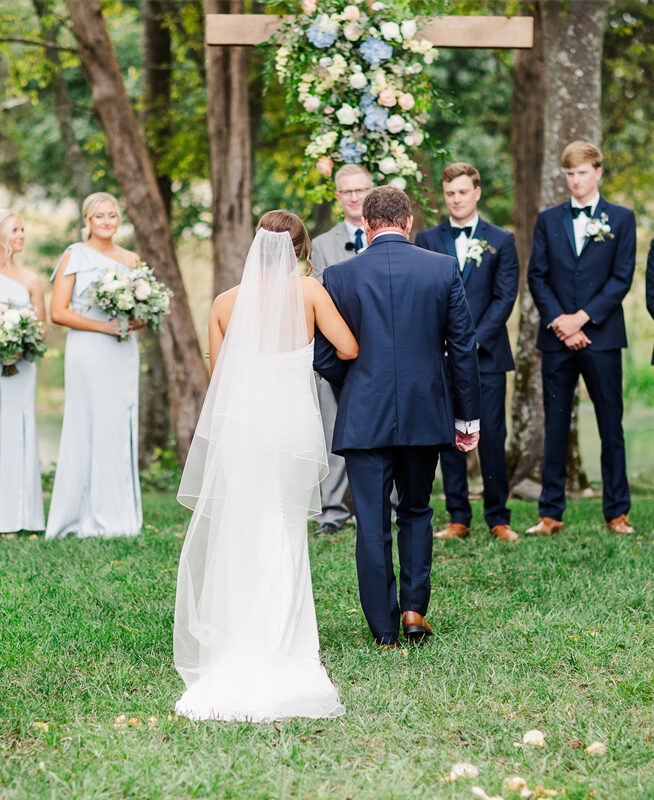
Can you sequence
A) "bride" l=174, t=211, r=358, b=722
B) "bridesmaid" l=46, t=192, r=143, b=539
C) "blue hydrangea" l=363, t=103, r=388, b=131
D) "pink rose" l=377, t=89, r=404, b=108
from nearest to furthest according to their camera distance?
"bride" l=174, t=211, r=358, b=722 → "pink rose" l=377, t=89, r=404, b=108 → "blue hydrangea" l=363, t=103, r=388, b=131 → "bridesmaid" l=46, t=192, r=143, b=539

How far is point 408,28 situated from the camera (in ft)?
24.1

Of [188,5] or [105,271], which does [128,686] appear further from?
[188,5]

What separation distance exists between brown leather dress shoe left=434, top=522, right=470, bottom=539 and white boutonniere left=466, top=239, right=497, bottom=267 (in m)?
1.89

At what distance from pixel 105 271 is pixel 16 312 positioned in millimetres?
740

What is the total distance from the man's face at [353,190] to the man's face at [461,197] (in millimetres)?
566

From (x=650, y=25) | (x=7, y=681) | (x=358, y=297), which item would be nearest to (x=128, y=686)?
(x=7, y=681)

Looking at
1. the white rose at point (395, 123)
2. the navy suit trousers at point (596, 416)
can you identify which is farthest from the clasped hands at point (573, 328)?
the white rose at point (395, 123)

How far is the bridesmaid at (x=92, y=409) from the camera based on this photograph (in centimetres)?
752

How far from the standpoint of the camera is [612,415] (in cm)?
717

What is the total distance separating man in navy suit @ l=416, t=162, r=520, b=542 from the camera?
6.98 metres

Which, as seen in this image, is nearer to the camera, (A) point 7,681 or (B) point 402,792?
(B) point 402,792

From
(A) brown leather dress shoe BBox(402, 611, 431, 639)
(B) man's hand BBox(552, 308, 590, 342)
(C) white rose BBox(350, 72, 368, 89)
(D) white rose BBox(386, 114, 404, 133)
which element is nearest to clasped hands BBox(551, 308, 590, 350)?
(B) man's hand BBox(552, 308, 590, 342)

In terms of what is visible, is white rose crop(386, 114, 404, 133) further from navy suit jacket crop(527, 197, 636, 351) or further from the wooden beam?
navy suit jacket crop(527, 197, 636, 351)

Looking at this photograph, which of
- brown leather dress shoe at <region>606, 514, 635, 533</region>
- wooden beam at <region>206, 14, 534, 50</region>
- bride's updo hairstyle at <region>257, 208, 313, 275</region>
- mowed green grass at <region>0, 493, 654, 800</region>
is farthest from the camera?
wooden beam at <region>206, 14, 534, 50</region>
